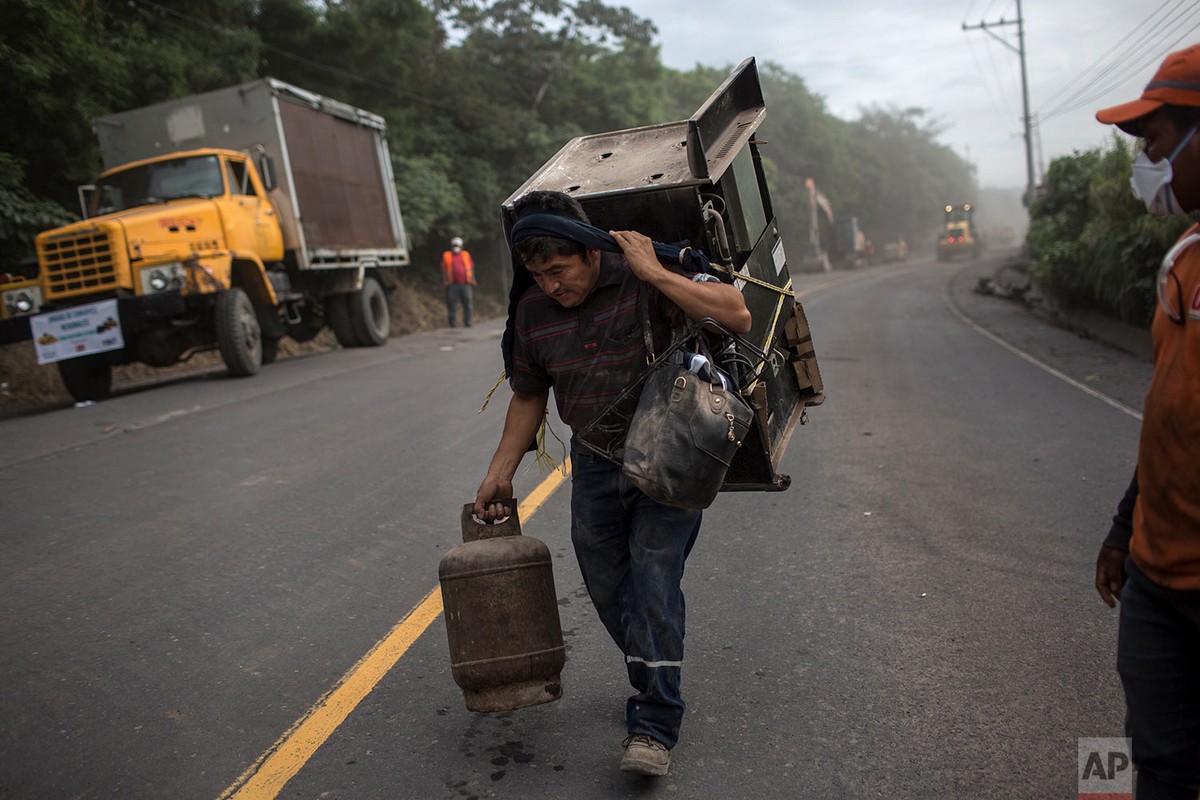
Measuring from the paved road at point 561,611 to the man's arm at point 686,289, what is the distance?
4.50 ft

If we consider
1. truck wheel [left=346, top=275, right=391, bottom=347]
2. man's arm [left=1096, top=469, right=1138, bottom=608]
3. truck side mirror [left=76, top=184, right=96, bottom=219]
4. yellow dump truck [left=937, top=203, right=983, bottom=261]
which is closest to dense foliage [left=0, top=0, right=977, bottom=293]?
truck side mirror [left=76, top=184, right=96, bottom=219]

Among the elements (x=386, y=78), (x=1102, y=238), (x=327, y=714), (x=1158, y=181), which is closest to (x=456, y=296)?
(x=386, y=78)

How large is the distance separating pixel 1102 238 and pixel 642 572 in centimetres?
1379

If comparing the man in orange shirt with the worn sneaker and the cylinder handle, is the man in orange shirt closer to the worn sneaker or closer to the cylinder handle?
the worn sneaker

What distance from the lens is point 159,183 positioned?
1309 centimetres

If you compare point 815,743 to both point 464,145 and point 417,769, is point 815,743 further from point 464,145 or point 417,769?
point 464,145

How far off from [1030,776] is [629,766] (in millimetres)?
1173

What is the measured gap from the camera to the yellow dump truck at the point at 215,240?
38.7 feet

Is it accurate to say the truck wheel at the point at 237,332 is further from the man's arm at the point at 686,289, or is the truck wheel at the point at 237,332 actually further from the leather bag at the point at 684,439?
the leather bag at the point at 684,439

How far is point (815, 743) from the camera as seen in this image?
319cm

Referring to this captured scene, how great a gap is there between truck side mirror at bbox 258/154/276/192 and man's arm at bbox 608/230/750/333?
12.0 meters

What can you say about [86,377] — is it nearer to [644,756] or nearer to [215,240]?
[215,240]

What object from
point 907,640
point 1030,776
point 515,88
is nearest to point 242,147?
point 907,640

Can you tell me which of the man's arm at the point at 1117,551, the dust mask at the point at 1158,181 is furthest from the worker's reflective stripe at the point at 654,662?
the dust mask at the point at 1158,181
